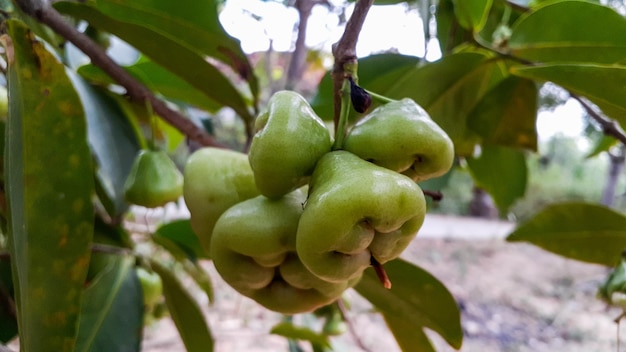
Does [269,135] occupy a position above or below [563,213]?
above

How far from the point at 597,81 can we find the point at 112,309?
0.57 metres

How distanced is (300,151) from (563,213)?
45cm

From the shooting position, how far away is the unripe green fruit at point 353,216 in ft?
1.01

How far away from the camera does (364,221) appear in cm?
32

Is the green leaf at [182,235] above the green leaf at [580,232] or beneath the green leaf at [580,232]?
beneath

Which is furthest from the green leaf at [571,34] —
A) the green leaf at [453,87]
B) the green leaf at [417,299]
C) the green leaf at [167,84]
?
the green leaf at [167,84]

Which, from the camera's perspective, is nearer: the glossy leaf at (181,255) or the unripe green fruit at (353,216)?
the unripe green fruit at (353,216)

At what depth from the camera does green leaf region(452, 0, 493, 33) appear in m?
0.64

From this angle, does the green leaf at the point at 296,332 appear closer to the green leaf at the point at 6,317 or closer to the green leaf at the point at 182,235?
the green leaf at the point at 182,235

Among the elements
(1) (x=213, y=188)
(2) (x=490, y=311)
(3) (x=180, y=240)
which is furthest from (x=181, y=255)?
(2) (x=490, y=311)

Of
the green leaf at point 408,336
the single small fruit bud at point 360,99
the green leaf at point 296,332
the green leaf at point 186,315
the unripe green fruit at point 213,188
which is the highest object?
the single small fruit bud at point 360,99

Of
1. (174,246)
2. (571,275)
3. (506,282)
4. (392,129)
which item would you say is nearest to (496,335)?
(506,282)

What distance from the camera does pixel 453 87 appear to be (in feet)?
2.17

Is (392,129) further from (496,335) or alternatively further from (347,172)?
(496,335)
